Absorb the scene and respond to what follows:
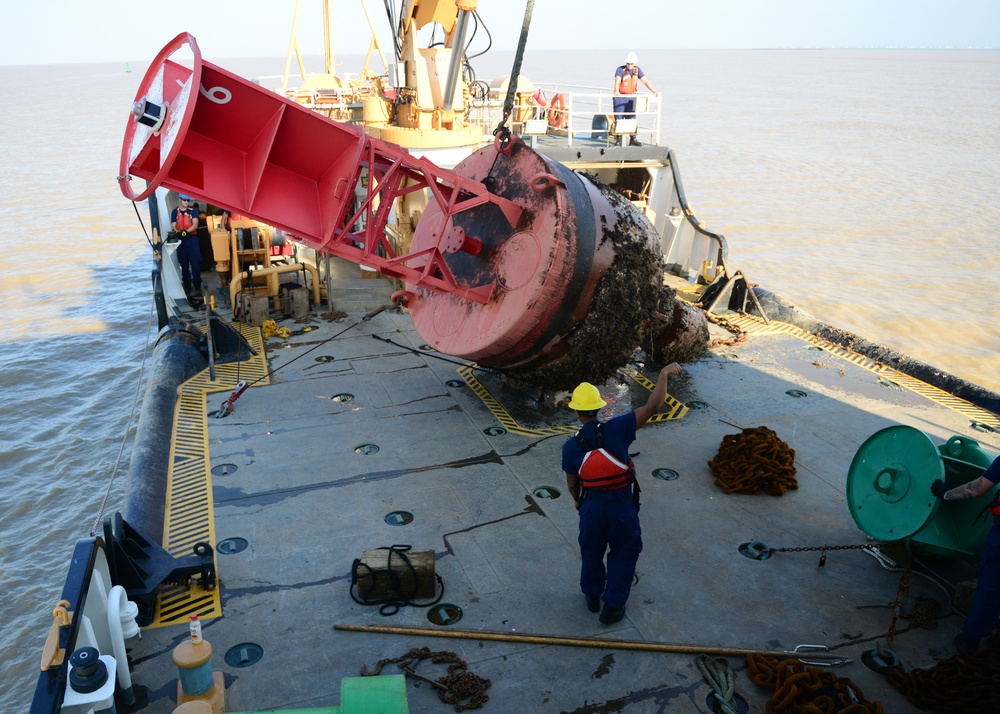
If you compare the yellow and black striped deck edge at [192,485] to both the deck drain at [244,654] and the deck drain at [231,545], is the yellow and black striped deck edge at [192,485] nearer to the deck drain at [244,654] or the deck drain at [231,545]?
the deck drain at [231,545]

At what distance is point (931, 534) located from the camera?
213 inches

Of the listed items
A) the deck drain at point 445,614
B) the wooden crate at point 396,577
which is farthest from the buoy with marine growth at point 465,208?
the deck drain at point 445,614

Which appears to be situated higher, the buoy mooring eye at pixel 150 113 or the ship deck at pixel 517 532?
the buoy mooring eye at pixel 150 113

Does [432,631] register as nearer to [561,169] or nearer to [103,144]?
[561,169]

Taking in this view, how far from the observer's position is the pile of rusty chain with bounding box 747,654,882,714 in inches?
173

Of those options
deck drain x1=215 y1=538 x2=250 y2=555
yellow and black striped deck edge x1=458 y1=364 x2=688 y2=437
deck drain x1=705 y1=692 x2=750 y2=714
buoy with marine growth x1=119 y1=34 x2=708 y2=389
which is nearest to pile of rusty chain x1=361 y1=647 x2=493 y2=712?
deck drain x1=705 y1=692 x2=750 y2=714

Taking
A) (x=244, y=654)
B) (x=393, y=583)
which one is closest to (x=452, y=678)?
(x=393, y=583)

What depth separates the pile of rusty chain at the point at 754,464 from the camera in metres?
6.95

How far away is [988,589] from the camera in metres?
4.71

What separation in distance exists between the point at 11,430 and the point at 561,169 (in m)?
10.1

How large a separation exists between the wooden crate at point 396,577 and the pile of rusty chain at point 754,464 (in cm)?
303

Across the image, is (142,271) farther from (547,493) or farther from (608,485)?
(608,485)

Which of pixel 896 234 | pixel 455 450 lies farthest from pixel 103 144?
pixel 455 450

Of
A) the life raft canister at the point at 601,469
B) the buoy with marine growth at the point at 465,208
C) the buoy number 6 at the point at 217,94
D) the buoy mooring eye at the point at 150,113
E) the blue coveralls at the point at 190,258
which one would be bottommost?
the blue coveralls at the point at 190,258
